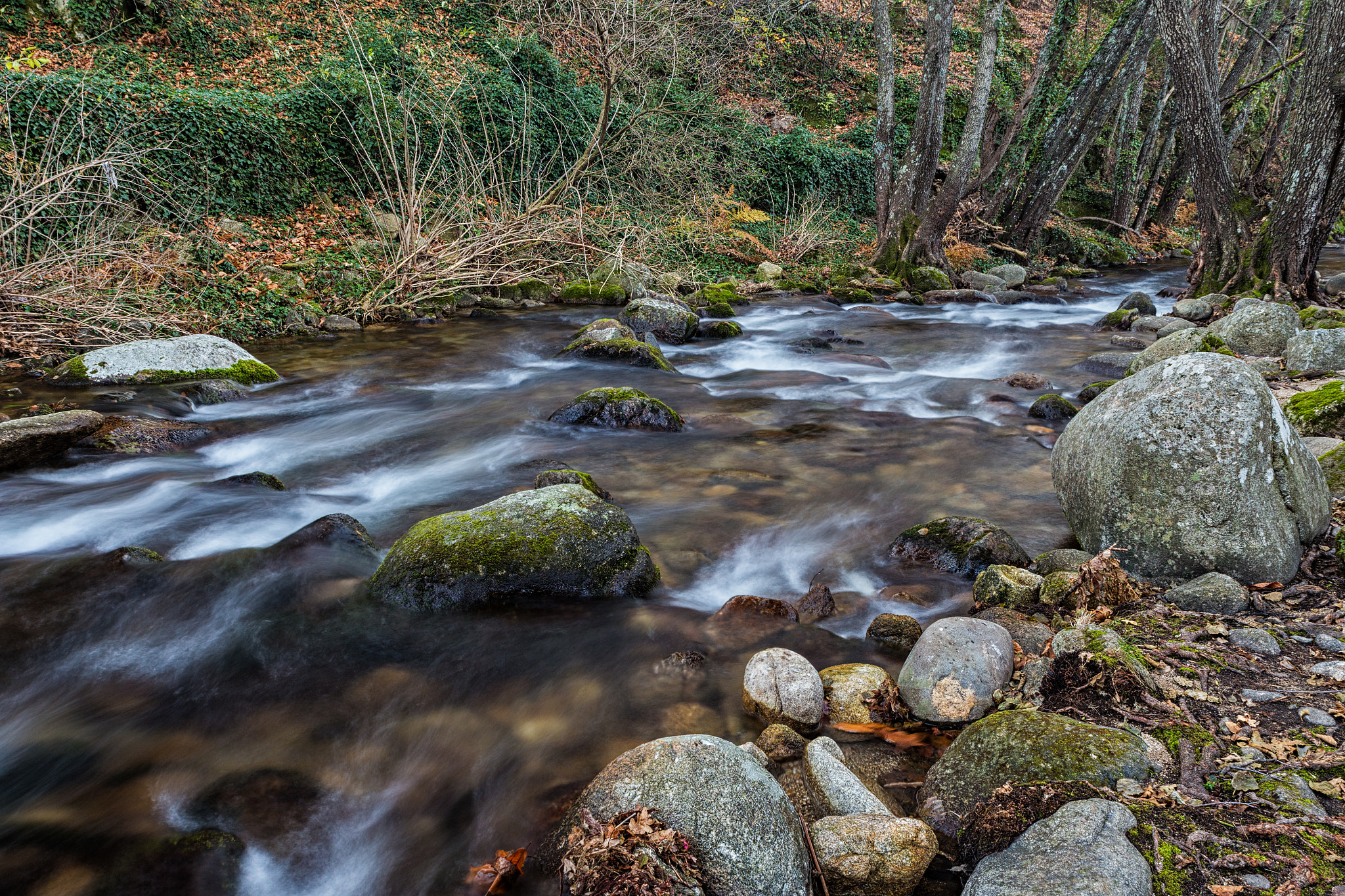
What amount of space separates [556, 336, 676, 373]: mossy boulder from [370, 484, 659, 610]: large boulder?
599 cm

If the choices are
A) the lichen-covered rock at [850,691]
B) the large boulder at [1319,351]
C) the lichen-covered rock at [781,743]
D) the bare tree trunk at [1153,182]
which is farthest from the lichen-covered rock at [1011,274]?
the lichen-covered rock at [781,743]

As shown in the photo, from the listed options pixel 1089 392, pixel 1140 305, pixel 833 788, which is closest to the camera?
pixel 833 788

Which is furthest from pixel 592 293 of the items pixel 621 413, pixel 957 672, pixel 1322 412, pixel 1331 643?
pixel 1331 643

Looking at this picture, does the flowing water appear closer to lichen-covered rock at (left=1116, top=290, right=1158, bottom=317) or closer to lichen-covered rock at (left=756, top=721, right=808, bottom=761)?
lichen-covered rock at (left=756, top=721, right=808, bottom=761)

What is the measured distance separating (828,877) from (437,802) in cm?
165

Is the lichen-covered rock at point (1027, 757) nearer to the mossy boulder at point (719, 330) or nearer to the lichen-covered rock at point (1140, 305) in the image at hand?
the mossy boulder at point (719, 330)

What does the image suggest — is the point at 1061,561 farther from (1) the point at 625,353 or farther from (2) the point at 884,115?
(2) the point at 884,115

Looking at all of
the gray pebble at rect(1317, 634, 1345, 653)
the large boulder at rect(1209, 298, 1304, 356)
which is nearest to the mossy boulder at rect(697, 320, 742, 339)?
the large boulder at rect(1209, 298, 1304, 356)

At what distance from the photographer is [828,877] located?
7.78ft

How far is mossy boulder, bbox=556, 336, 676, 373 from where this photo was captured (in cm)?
1020

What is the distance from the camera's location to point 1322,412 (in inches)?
204

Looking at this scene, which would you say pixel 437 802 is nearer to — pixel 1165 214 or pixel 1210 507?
pixel 1210 507

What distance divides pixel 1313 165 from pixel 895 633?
10.7 meters

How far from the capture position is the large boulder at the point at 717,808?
220cm
